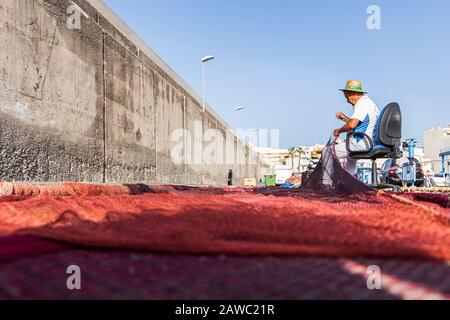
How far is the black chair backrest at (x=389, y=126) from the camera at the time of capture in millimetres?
4352

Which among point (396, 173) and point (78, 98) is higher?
point (78, 98)

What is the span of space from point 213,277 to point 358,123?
4.23 meters

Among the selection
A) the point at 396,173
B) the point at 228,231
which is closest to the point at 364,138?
the point at 228,231

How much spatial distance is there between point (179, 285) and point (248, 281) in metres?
0.15

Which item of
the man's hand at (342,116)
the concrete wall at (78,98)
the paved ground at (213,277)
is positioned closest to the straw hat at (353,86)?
the man's hand at (342,116)

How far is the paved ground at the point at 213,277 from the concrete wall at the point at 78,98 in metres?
2.43

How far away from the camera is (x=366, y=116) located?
4648 mm

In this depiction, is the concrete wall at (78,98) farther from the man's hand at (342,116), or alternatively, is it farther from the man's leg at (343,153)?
the man's hand at (342,116)

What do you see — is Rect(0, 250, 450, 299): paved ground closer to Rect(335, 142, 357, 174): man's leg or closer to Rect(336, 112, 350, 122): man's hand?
Rect(335, 142, 357, 174): man's leg

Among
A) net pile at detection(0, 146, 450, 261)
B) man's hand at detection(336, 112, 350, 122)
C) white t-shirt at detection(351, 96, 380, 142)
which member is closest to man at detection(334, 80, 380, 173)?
white t-shirt at detection(351, 96, 380, 142)

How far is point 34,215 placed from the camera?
4.73ft

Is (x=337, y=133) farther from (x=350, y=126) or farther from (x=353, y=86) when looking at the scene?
(x=353, y=86)
